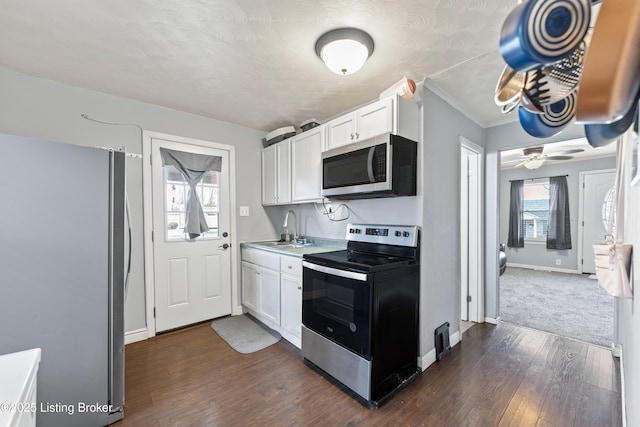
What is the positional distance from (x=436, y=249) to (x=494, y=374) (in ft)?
3.50

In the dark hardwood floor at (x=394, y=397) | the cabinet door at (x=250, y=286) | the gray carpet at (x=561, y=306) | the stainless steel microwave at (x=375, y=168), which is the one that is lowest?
the dark hardwood floor at (x=394, y=397)

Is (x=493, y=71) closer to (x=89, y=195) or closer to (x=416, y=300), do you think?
(x=416, y=300)

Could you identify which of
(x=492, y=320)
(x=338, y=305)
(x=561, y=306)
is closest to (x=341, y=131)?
(x=338, y=305)

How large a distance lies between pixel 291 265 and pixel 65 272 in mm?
1546

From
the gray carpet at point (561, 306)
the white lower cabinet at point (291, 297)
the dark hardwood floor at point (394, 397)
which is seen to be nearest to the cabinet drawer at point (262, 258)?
the white lower cabinet at point (291, 297)

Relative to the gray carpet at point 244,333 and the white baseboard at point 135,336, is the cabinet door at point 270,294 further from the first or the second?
the white baseboard at point 135,336

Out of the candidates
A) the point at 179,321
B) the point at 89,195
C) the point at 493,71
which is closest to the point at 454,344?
the point at 493,71

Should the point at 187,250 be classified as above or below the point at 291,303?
above

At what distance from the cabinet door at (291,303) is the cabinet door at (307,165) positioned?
876mm

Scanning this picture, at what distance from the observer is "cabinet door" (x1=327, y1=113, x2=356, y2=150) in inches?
90.9

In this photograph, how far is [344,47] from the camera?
1.69 meters

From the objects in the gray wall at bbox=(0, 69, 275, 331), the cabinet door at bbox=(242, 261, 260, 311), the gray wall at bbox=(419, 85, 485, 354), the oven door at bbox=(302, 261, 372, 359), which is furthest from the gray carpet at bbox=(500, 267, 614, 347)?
the gray wall at bbox=(0, 69, 275, 331)

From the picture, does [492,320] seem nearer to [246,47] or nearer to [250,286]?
[250,286]

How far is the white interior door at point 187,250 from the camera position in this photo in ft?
9.37
